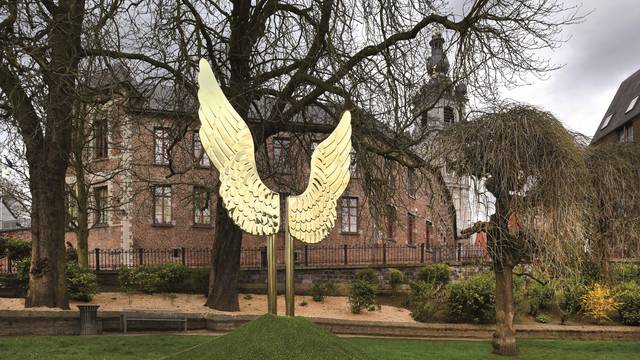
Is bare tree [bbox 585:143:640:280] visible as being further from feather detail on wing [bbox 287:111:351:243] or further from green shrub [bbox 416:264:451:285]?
green shrub [bbox 416:264:451:285]

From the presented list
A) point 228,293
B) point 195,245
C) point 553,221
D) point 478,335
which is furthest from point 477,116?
point 195,245

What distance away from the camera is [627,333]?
16.3 meters

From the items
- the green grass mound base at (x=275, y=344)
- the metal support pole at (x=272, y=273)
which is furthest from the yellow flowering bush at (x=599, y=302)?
the metal support pole at (x=272, y=273)

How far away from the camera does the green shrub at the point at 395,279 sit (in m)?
21.1

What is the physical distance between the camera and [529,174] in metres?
10.6

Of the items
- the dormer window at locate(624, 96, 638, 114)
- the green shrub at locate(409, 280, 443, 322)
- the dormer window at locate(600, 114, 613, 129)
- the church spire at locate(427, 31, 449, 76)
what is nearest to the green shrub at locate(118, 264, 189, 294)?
the green shrub at locate(409, 280, 443, 322)

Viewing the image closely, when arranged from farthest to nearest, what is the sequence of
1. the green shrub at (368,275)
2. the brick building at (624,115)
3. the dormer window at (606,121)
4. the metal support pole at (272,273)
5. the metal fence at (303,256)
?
the dormer window at (606,121) < the brick building at (624,115) < the metal fence at (303,256) < the green shrub at (368,275) < the metal support pole at (272,273)

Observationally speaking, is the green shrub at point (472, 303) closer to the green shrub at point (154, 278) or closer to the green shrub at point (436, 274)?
the green shrub at point (436, 274)

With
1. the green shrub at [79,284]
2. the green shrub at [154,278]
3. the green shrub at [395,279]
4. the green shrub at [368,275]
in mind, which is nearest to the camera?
the green shrub at [79,284]

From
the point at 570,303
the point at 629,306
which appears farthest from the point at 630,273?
the point at 570,303

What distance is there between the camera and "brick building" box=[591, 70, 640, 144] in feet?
133

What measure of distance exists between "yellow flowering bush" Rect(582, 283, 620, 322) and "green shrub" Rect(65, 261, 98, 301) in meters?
14.7

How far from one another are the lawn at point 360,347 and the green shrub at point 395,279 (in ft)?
22.2

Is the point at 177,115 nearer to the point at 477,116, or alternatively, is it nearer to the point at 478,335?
the point at 477,116
